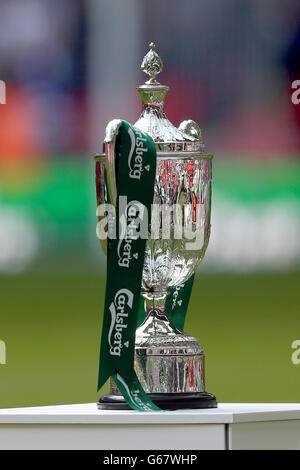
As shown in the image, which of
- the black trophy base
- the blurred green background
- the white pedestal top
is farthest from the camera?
the blurred green background

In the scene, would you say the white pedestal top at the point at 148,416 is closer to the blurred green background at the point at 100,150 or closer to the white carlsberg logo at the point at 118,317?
the white carlsberg logo at the point at 118,317

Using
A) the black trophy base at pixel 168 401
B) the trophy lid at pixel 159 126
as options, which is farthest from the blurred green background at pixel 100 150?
the black trophy base at pixel 168 401

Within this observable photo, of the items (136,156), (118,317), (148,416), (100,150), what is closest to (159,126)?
(136,156)

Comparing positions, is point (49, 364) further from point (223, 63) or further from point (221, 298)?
point (223, 63)

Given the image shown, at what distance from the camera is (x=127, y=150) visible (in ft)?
5.27

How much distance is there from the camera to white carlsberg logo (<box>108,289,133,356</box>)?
1.61 meters

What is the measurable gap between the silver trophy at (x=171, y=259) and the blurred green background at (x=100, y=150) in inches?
55.9

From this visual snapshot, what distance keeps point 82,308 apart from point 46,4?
911mm

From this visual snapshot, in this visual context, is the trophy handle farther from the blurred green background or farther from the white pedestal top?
the blurred green background

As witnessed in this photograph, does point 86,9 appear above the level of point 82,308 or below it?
above

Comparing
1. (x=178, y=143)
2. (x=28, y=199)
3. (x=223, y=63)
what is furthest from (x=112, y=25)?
(x=178, y=143)

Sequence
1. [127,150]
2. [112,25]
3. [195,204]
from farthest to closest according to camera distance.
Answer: [112,25]
[195,204]
[127,150]

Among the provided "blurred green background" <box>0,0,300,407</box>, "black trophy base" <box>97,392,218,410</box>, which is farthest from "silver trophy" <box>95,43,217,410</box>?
"blurred green background" <box>0,0,300,407</box>

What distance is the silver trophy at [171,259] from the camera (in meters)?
1.68
